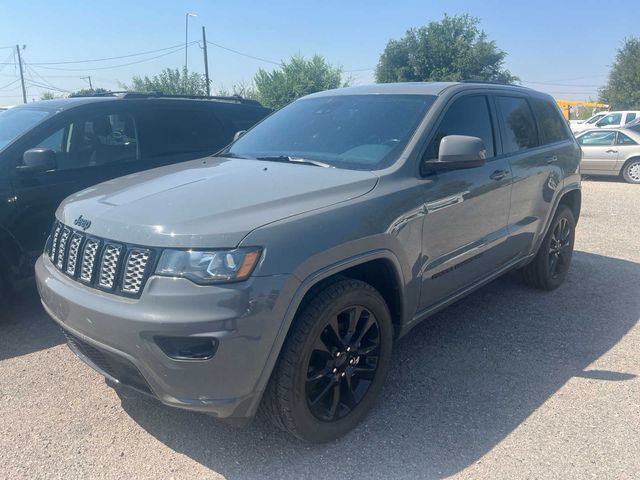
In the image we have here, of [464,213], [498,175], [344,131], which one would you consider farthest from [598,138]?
[344,131]

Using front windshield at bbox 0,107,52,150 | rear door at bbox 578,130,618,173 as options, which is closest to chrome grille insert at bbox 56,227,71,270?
front windshield at bbox 0,107,52,150

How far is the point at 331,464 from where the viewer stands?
2.74 meters

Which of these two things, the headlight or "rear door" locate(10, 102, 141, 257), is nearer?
the headlight

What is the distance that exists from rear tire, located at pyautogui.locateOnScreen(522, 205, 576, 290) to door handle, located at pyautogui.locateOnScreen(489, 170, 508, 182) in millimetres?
1167

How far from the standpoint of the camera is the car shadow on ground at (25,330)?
4.04 m

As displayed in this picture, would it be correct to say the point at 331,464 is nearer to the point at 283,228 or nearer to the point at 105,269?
the point at 283,228

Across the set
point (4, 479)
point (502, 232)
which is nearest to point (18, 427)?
point (4, 479)

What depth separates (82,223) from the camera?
278cm

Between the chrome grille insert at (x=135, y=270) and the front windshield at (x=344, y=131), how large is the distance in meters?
1.35

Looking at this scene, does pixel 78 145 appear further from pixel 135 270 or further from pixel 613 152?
pixel 613 152

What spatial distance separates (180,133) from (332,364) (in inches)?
144

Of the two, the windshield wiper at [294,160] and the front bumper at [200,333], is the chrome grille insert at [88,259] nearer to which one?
the front bumper at [200,333]

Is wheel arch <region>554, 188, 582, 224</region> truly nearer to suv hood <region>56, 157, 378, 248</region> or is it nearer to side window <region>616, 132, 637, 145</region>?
suv hood <region>56, 157, 378, 248</region>

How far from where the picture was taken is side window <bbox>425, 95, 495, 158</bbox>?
11.5ft
